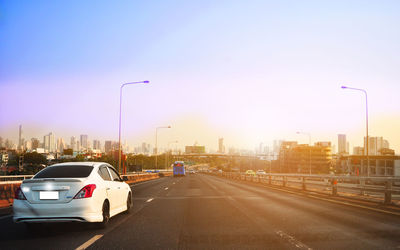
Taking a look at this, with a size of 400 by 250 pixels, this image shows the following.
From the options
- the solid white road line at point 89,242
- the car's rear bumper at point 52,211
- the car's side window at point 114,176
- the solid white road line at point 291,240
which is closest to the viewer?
the solid white road line at point 89,242

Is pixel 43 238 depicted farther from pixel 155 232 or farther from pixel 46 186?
pixel 155 232

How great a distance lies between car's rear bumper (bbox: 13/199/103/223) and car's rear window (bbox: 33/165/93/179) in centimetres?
87

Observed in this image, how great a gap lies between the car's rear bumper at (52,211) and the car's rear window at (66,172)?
868 millimetres

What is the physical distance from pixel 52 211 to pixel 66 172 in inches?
54.9

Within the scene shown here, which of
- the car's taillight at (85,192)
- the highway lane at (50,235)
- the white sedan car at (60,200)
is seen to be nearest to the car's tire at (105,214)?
the white sedan car at (60,200)

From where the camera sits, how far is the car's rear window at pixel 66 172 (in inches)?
355

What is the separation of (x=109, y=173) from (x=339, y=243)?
6.18 metres

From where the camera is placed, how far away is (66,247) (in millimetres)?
6848

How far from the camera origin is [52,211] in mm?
8086

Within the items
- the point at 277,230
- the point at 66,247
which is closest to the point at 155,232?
the point at 66,247

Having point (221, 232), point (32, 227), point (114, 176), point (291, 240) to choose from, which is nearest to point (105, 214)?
point (32, 227)

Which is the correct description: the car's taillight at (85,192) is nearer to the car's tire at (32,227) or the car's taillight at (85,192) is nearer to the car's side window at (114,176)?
the car's tire at (32,227)

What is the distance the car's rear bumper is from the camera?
808 cm

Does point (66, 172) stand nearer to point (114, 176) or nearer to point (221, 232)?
point (114, 176)
